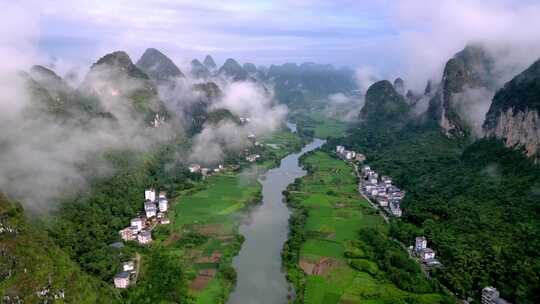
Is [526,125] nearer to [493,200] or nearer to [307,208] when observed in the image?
[493,200]

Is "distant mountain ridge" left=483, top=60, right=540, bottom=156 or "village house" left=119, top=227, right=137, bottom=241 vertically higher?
"distant mountain ridge" left=483, top=60, right=540, bottom=156

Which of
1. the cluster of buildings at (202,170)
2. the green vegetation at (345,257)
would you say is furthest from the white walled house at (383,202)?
the cluster of buildings at (202,170)

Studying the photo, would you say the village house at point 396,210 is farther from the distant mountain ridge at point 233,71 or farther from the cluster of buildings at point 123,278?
the distant mountain ridge at point 233,71

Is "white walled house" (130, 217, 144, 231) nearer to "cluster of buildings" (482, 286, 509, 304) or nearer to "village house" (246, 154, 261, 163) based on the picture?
"cluster of buildings" (482, 286, 509, 304)

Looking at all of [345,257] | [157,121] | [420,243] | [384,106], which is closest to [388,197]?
[420,243]

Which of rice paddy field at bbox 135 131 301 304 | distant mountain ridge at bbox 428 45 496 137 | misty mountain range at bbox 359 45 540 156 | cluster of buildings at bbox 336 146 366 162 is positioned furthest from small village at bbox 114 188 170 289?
distant mountain ridge at bbox 428 45 496 137

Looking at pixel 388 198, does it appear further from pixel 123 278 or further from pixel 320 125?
pixel 320 125

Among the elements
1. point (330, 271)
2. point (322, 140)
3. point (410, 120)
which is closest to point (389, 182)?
point (330, 271)
